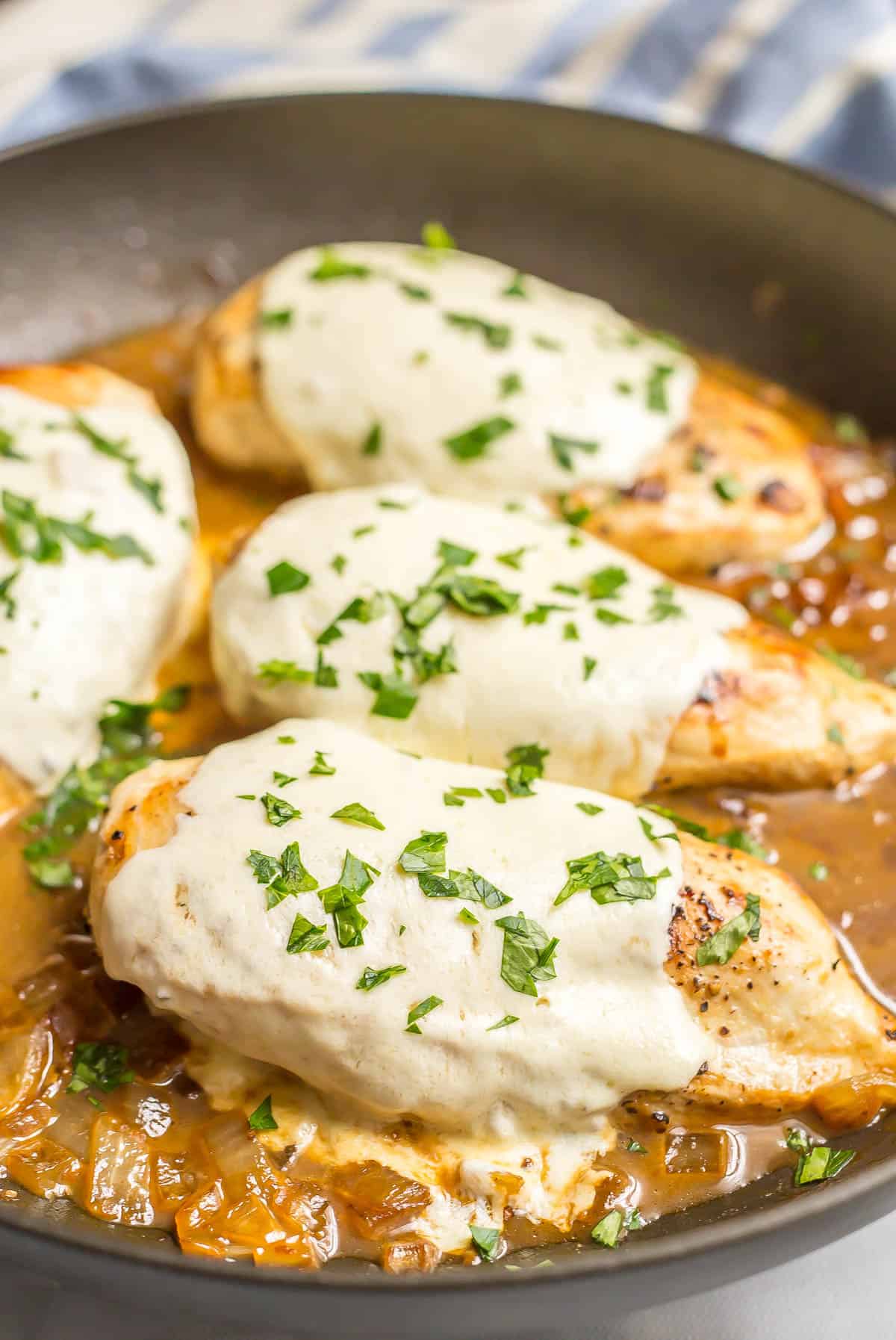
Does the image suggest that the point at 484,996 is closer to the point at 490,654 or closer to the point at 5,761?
the point at 490,654

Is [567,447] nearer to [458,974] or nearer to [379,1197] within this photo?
[458,974]

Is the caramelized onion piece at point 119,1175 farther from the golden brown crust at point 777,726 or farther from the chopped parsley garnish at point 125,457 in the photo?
the chopped parsley garnish at point 125,457

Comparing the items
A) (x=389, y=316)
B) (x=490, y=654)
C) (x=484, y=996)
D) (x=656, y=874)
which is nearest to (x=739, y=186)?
(x=389, y=316)

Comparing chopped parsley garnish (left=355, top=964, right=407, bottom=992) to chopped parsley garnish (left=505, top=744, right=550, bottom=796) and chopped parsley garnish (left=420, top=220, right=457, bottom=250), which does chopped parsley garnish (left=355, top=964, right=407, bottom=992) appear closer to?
chopped parsley garnish (left=505, top=744, right=550, bottom=796)

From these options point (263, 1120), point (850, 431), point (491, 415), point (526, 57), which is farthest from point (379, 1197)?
point (526, 57)

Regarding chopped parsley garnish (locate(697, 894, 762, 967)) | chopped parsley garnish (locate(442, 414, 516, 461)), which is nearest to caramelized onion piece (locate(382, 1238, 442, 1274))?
chopped parsley garnish (locate(697, 894, 762, 967))
